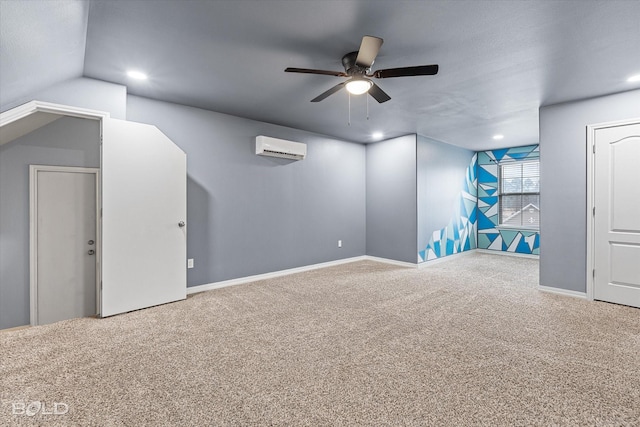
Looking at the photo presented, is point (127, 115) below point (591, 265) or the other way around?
the other way around

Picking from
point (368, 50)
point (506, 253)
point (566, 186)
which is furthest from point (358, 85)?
point (506, 253)

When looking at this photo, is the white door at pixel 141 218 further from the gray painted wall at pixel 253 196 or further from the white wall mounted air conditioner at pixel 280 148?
the white wall mounted air conditioner at pixel 280 148

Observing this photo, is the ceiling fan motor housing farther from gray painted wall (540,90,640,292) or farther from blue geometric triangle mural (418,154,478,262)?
blue geometric triangle mural (418,154,478,262)

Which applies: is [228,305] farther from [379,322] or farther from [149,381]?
[379,322]

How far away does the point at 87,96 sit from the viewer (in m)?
3.13

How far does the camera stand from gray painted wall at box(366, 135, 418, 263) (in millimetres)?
5629

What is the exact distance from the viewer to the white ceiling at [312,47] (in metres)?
2.05

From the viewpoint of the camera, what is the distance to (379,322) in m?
3.03

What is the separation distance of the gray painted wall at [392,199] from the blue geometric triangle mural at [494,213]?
2.91 meters

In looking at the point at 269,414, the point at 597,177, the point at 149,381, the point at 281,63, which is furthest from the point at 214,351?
the point at 597,177

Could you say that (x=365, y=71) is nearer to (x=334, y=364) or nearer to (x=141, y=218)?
(x=334, y=364)

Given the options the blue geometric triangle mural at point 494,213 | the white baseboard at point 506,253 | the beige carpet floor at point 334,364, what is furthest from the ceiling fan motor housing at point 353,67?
the white baseboard at point 506,253

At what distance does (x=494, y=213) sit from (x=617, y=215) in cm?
373

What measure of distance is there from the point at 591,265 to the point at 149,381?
479 centimetres
